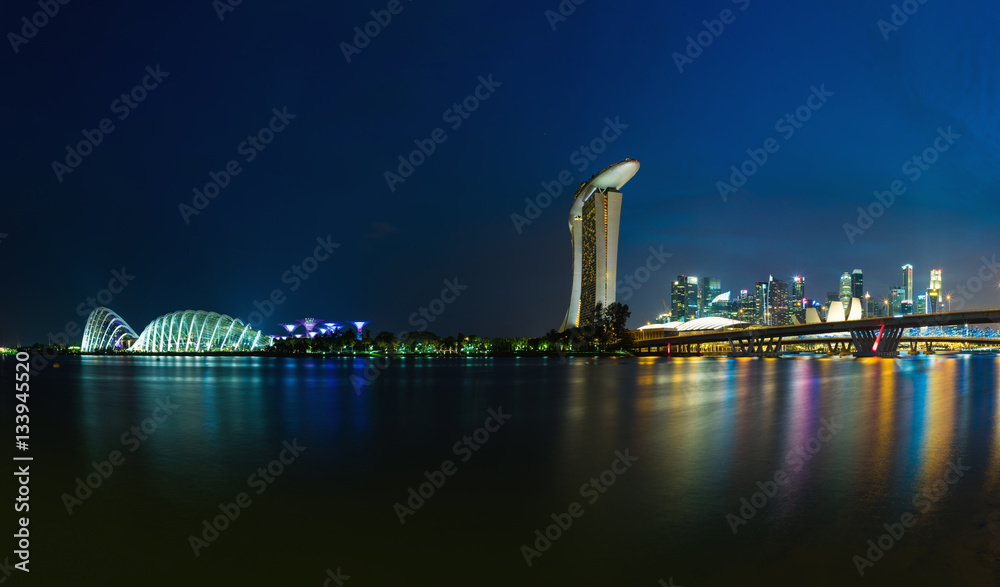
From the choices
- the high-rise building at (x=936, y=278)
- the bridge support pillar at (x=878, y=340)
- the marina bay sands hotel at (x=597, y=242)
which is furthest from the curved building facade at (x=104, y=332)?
the high-rise building at (x=936, y=278)

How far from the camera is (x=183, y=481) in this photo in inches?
424

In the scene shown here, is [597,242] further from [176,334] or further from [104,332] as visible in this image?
[104,332]

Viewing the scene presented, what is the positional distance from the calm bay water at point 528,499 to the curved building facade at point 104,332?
157405mm

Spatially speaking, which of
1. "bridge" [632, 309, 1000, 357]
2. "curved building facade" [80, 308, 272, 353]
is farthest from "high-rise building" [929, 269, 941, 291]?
"curved building facade" [80, 308, 272, 353]

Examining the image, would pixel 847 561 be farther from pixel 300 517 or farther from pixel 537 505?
pixel 300 517

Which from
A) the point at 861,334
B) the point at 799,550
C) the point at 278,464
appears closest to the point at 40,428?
the point at 278,464

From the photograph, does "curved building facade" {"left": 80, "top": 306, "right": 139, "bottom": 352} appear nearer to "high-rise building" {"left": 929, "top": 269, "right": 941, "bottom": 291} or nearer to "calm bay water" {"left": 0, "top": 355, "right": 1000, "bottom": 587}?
"calm bay water" {"left": 0, "top": 355, "right": 1000, "bottom": 587}

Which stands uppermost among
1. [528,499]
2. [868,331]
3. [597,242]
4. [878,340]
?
[597,242]

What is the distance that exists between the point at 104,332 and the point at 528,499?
177469 mm

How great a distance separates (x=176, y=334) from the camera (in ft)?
485

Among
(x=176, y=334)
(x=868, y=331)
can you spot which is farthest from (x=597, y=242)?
(x=176, y=334)

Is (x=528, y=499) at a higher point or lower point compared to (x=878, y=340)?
higher

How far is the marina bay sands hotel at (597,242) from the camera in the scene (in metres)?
136

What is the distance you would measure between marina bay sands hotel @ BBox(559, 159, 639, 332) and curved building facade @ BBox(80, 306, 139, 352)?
353 ft
